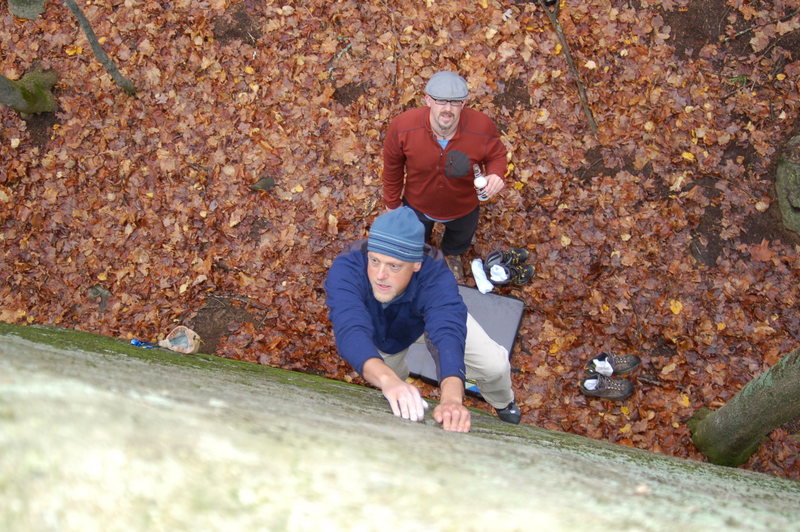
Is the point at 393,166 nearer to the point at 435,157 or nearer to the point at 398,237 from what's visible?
the point at 435,157

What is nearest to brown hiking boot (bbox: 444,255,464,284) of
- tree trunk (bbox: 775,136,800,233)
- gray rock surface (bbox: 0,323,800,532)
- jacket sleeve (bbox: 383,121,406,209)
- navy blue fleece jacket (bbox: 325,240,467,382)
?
jacket sleeve (bbox: 383,121,406,209)

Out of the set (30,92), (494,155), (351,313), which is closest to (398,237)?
(351,313)

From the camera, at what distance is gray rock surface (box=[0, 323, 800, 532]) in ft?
3.34

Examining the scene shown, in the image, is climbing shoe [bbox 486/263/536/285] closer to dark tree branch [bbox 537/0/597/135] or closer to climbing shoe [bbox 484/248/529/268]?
climbing shoe [bbox 484/248/529/268]

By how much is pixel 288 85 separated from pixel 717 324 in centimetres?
522

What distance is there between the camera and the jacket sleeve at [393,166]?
3783 mm

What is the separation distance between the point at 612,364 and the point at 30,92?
6.77m

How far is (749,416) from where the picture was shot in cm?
345

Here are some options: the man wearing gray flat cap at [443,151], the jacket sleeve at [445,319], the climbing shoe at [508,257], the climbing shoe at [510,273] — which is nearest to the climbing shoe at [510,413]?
the climbing shoe at [510,273]

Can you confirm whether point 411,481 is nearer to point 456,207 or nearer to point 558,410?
point 456,207

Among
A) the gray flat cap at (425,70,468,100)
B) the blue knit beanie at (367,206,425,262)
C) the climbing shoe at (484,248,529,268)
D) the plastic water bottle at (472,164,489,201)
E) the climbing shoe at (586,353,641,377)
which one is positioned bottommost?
the climbing shoe at (586,353,641,377)

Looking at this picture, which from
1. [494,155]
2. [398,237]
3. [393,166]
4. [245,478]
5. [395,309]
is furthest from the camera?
[393,166]

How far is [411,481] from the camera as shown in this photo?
1188 millimetres

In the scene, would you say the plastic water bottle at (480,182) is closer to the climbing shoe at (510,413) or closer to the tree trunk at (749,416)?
the climbing shoe at (510,413)
